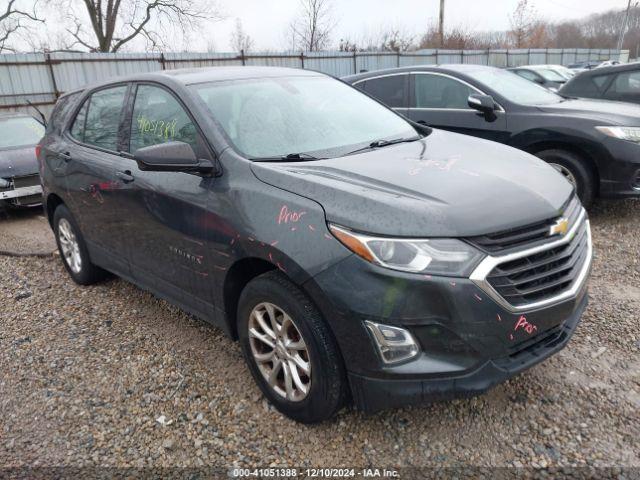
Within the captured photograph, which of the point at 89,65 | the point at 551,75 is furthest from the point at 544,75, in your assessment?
the point at 89,65

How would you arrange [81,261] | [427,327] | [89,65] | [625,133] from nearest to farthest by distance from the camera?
[427,327] < [81,261] < [625,133] < [89,65]

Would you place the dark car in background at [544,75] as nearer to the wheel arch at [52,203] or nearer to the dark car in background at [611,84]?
the dark car in background at [611,84]

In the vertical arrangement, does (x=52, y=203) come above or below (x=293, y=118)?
below

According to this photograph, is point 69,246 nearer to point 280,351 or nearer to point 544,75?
point 280,351

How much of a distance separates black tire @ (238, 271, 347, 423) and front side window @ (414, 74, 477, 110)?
444 centimetres

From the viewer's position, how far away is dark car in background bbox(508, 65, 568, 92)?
16547 millimetres

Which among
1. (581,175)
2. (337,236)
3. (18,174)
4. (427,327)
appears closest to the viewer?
(427,327)

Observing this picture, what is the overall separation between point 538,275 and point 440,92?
15.1 ft

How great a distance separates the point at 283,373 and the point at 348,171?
1.06 metres

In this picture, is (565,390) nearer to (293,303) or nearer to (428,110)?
(293,303)

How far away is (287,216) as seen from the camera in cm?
234

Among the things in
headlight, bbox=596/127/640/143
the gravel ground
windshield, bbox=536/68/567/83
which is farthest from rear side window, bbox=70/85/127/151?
windshield, bbox=536/68/567/83

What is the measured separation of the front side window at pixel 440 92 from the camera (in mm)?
6133

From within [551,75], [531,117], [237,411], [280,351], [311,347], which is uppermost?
[531,117]
